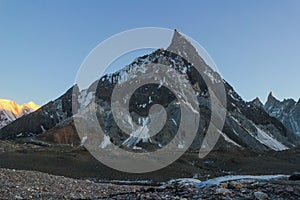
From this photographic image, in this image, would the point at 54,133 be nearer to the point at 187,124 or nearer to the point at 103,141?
the point at 103,141

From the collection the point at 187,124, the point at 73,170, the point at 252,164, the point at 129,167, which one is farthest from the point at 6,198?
the point at 187,124

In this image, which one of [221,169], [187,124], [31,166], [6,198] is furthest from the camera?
[187,124]

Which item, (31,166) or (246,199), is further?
(31,166)

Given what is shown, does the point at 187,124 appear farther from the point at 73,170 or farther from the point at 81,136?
the point at 73,170

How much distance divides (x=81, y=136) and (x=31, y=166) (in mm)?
118316

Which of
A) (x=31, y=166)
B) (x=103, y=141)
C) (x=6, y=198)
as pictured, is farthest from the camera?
(x=103, y=141)

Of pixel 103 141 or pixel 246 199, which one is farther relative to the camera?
pixel 103 141

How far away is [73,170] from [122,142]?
363ft

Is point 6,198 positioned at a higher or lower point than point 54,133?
lower

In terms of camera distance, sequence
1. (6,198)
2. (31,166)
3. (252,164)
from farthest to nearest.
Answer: (252,164)
(31,166)
(6,198)

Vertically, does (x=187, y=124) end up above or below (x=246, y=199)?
above

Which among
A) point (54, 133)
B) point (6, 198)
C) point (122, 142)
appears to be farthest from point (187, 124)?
point (6, 198)

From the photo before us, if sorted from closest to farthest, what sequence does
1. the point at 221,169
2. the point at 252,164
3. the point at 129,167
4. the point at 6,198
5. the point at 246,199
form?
1. the point at 246,199
2. the point at 6,198
3. the point at 129,167
4. the point at 221,169
5. the point at 252,164

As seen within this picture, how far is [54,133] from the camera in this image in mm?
187875
